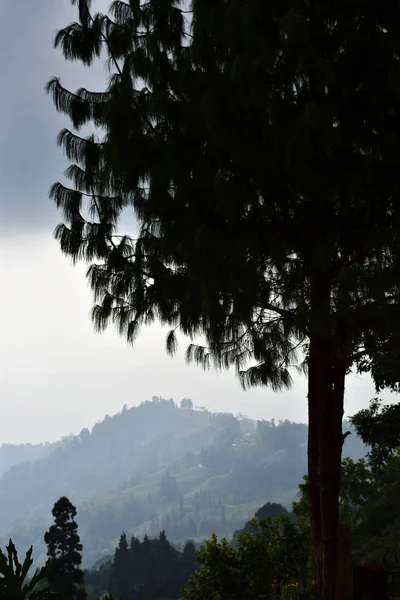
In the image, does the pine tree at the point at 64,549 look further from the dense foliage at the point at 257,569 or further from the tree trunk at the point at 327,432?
the tree trunk at the point at 327,432

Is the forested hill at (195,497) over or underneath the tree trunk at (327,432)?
over

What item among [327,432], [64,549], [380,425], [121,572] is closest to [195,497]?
[121,572]

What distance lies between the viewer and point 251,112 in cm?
399

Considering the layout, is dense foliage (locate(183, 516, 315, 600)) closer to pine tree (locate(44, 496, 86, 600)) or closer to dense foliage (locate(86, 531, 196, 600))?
pine tree (locate(44, 496, 86, 600))

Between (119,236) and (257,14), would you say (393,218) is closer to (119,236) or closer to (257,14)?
(257,14)

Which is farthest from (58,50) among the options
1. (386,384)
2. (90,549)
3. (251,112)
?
(90,549)

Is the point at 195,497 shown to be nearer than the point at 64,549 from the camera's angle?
No

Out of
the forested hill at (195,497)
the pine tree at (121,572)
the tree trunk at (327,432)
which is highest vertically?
the forested hill at (195,497)

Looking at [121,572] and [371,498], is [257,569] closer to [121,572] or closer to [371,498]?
[371,498]

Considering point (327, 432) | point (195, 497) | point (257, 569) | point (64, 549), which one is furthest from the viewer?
point (195, 497)

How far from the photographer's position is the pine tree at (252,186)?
3.83m

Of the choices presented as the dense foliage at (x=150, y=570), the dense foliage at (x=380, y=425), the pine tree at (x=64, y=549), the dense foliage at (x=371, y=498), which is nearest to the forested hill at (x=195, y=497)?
the dense foliage at (x=150, y=570)

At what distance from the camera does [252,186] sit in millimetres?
4023

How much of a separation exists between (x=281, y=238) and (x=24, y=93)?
150 inches
